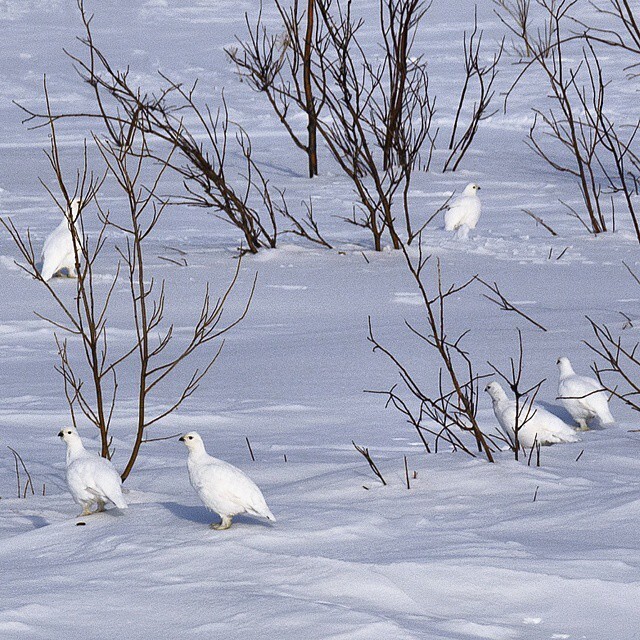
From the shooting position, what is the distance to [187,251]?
9.69m

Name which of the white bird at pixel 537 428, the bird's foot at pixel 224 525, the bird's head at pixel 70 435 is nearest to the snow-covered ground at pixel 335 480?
the bird's foot at pixel 224 525

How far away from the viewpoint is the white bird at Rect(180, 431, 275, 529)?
3.12 meters

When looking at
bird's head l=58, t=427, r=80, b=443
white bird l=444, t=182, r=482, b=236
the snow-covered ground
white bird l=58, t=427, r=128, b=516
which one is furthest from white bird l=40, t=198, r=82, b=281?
white bird l=58, t=427, r=128, b=516

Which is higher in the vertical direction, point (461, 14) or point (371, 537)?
point (461, 14)

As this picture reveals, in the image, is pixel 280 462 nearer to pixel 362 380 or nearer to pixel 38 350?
pixel 362 380

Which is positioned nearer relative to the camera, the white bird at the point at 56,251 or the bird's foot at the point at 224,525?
the bird's foot at the point at 224,525

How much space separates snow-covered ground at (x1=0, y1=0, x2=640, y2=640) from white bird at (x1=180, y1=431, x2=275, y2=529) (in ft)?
0.22

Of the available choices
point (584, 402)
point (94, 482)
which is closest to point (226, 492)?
point (94, 482)

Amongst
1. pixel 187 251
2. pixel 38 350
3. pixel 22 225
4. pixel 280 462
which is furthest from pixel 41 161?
pixel 280 462

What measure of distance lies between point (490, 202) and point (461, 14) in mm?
19064

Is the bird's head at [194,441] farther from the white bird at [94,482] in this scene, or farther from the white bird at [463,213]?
the white bird at [463,213]

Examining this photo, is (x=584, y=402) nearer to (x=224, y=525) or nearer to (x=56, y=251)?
(x=224, y=525)

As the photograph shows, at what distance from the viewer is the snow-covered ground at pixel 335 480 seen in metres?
2.49

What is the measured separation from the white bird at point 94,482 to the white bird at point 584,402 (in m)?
2.06
